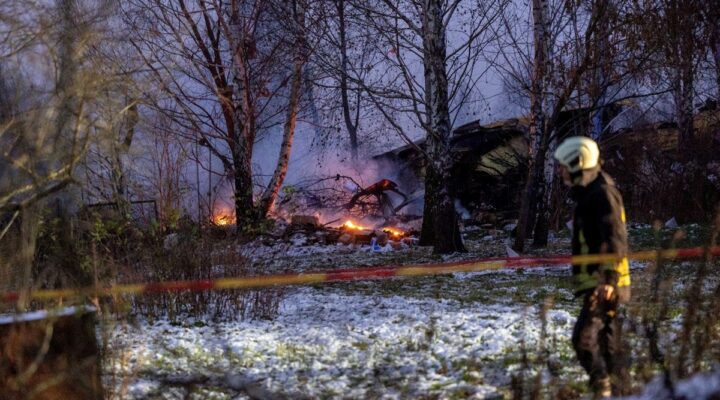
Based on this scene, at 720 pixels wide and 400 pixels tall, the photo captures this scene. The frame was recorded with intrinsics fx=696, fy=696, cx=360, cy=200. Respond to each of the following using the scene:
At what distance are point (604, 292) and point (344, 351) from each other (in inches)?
101

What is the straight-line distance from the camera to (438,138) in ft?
44.8

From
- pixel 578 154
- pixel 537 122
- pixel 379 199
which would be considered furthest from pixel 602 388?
pixel 379 199

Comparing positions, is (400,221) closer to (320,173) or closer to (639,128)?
(320,173)

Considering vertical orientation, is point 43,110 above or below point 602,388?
above

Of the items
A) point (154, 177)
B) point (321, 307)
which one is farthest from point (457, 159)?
point (321, 307)

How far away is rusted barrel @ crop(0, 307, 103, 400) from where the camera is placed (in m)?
3.56

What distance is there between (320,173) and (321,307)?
1570 centimetres

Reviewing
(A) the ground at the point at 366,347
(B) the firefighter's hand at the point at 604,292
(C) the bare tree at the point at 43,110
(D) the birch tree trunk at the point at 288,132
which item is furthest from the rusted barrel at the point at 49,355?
(D) the birch tree trunk at the point at 288,132

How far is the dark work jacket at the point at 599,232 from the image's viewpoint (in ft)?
13.9

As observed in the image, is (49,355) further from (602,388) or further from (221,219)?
(221,219)

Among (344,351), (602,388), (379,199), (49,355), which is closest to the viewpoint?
(49,355)

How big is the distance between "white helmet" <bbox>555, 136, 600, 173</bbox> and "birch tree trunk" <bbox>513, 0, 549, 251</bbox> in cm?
882

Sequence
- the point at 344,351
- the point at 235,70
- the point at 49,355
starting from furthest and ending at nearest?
the point at 235,70 → the point at 344,351 → the point at 49,355

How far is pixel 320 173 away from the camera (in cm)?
2391
